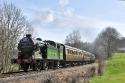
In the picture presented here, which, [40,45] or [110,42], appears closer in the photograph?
[40,45]

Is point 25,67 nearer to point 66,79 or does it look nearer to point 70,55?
point 66,79

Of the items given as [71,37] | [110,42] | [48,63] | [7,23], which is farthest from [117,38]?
[48,63]

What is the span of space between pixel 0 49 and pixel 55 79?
77.8 feet

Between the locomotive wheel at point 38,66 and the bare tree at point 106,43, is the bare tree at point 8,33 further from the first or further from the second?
the bare tree at point 106,43

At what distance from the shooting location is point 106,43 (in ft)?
468

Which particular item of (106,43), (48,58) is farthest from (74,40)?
(48,58)

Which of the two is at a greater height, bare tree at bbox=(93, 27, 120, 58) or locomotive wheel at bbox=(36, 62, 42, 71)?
bare tree at bbox=(93, 27, 120, 58)

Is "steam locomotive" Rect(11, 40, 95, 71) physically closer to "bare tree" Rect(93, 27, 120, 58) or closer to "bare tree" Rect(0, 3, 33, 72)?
"bare tree" Rect(0, 3, 33, 72)

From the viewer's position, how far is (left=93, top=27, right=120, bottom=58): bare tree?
133 meters

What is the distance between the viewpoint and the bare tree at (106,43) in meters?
133

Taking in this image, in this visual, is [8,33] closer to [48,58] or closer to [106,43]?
[48,58]

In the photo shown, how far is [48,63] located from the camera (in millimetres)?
37344

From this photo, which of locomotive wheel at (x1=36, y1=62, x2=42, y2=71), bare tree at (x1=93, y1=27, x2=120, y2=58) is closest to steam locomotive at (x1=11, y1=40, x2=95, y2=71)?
locomotive wheel at (x1=36, y1=62, x2=42, y2=71)

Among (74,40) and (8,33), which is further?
(74,40)
